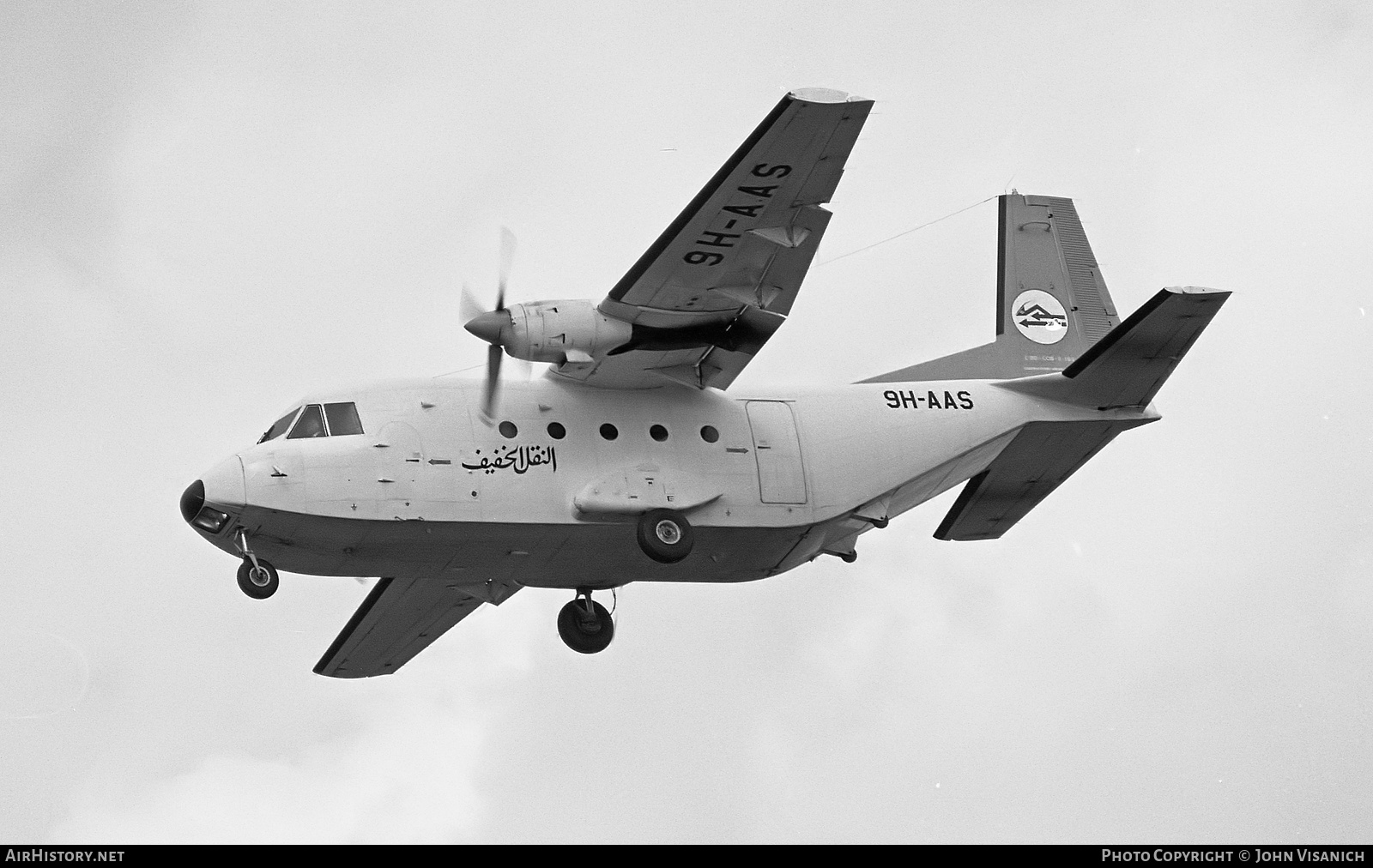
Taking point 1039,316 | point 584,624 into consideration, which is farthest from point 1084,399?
point 584,624

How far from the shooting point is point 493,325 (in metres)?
18.3

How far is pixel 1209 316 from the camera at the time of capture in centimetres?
1950

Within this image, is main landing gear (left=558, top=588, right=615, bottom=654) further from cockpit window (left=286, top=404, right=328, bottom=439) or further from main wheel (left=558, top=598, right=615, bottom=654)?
cockpit window (left=286, top=404, right=328, bottom=439)

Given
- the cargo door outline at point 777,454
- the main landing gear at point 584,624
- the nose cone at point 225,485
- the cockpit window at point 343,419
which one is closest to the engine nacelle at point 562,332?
the cockpit window at point 343,419

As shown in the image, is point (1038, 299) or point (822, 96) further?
point (1038, 299)

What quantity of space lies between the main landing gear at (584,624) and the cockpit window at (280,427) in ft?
11.7

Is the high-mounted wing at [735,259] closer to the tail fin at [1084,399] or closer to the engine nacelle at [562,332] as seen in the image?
the engine nacelle at [562,332]

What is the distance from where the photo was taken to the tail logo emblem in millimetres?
21844

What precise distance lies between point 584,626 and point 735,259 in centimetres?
447

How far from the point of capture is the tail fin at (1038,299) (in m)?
21.5

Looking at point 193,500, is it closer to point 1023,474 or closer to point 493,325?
point 493,325

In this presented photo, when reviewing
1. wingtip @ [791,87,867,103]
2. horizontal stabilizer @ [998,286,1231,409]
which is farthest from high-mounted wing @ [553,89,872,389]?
horizontal stabilizer @ [998,286,1231,409]
